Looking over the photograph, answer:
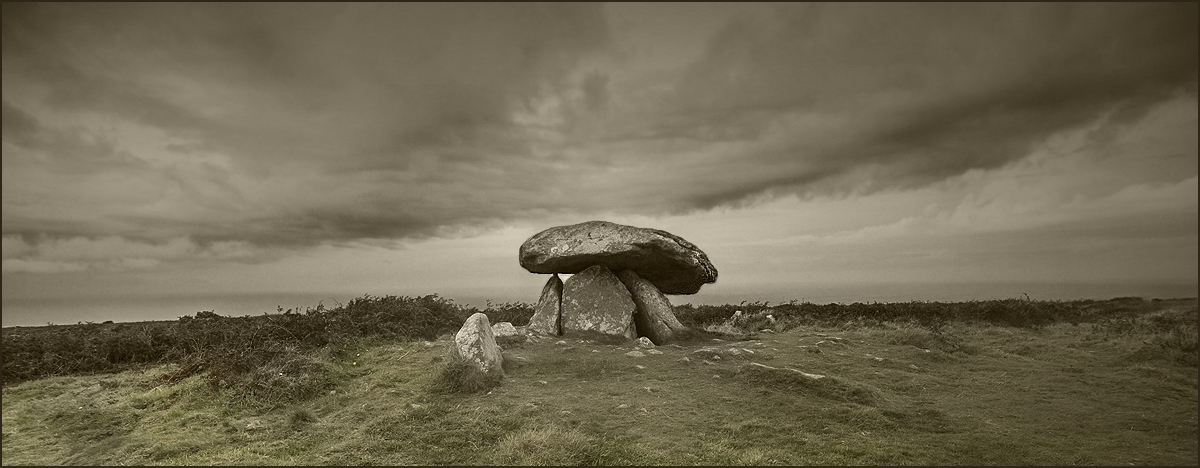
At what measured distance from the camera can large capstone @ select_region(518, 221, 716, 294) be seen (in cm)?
1497

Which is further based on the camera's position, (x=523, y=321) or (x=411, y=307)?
(x=523, y=321)

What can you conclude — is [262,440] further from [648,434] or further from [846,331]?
[846,331]

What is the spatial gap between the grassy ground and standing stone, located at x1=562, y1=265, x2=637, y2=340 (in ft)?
5.79

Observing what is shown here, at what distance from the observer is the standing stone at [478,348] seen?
32.3ft

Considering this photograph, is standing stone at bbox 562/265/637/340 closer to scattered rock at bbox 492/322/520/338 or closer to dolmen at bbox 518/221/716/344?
dolmen at bbox 518/221/716/344

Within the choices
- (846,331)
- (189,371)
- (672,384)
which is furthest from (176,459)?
(846,331)

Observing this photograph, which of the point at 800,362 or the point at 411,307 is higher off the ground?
the point at 411,307

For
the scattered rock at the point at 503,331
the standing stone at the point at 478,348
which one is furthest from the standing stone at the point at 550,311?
the standing stone at the point at 478,348

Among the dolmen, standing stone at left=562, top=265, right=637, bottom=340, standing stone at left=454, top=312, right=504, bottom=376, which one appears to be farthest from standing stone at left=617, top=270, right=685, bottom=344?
standing stone at left=454, top=312, right=504, bottom=376

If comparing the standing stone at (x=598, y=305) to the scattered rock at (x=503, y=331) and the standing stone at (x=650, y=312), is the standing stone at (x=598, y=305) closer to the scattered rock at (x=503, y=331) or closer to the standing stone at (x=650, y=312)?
the standing stone at (x=650, y=312)

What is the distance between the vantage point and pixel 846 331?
17109 millimetres

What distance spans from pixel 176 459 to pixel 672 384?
24.9 ft

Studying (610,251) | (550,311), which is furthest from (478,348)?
(610,251)

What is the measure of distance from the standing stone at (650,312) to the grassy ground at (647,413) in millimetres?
2198
